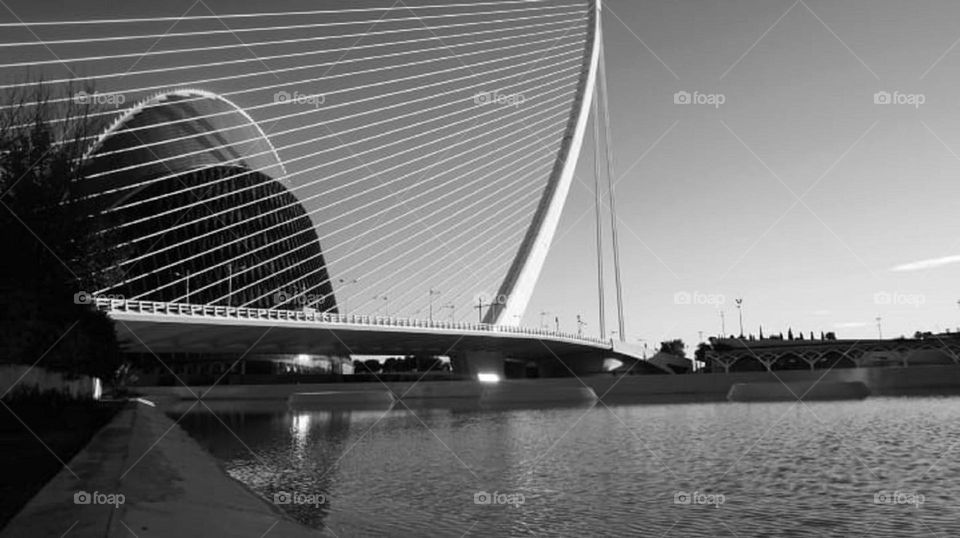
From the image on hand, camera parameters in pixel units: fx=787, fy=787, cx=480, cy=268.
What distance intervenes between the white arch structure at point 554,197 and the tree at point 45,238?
31936 millimetres

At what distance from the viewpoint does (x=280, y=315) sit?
5497cm

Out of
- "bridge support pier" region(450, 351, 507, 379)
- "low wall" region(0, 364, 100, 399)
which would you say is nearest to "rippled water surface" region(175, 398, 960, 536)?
"low wall" region(0, 364, 100, 399)

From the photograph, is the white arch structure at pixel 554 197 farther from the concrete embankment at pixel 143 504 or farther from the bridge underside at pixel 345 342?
the concrete embankment at pixel 143 504

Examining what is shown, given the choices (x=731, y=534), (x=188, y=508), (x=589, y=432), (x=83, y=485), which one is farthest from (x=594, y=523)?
(x=589, y=432)

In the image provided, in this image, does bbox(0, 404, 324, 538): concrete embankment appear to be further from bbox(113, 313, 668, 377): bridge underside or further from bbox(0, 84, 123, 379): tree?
bbox(113, 313, 668, 377): bridge underside

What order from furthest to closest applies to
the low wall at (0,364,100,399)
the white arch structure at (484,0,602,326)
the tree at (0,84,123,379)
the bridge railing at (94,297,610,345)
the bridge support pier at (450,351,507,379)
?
1. the bridge support pier at (450,351,507,379)
2. the white arch structure at (484,0,602,326)
3. the bridge railing at (94,297,610,345)
4. the tree at (0,84,123,379)
5. the low wall at (0,364,100,399)

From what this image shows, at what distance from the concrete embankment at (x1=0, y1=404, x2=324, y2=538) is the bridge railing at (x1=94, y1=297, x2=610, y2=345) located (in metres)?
26.2

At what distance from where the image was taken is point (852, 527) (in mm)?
10266

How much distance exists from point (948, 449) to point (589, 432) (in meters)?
10.6

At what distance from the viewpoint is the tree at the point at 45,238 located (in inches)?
788

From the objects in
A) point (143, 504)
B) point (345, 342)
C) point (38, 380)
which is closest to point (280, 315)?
A: point (345, 342)

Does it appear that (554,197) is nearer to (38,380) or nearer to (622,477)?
(38,380)

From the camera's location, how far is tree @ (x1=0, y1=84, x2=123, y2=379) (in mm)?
20016

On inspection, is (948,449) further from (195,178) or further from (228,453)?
(195,178)
